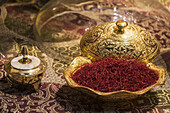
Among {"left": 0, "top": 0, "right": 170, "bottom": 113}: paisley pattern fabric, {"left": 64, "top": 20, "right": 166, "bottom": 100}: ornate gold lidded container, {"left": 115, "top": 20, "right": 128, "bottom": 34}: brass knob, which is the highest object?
{"left": 115, "top": 20, "right": 128, "bottom": 34}: brass knob

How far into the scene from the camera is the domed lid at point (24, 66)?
29.7 inches

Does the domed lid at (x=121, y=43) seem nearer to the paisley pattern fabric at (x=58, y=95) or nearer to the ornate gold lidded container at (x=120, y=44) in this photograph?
the ornate gold lidded container at (x=120, y=44)

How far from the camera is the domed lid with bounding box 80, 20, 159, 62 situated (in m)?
0.85

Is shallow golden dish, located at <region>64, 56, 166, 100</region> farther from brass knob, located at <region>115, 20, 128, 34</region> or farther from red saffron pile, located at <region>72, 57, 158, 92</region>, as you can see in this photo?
brass knob, located at <region>115, 20, 128, 34</region>

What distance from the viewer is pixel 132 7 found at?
1241mm

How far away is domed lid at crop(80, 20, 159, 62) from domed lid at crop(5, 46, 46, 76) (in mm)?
169

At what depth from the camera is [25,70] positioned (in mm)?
753

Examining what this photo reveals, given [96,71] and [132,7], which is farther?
[132,7]

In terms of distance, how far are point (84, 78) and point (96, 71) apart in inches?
1.5

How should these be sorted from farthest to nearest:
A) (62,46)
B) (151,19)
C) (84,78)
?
(151,19)
(62,46)
(84,78)

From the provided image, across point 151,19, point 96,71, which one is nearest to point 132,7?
point 151,19

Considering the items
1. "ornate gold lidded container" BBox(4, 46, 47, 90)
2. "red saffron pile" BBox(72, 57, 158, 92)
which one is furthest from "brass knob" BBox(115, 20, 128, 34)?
"ornate gold lidded container" BBox(4, 46, 47, 90)

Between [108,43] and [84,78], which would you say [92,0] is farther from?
[84,78]

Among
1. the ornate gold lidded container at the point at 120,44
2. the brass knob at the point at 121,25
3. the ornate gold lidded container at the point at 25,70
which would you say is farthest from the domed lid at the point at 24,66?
the brass knob at the point at 121,25
